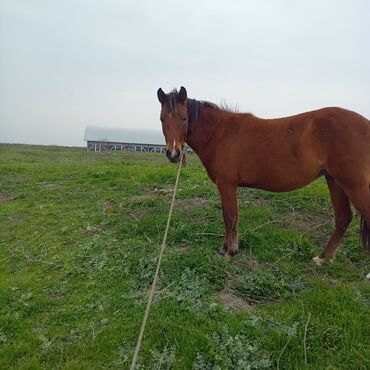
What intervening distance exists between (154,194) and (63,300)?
399 centimetres

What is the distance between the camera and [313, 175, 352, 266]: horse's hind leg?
455cm

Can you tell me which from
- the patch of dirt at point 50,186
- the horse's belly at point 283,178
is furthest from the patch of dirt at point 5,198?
the horse's belly at point 283,178

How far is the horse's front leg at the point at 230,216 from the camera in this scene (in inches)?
180

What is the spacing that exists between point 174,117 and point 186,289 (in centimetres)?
201

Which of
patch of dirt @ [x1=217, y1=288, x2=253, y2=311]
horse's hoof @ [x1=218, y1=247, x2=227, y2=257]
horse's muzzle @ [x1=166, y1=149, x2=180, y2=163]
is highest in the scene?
horse's muzzle @ [x1=166, y1=149, x2=180, y2=163]

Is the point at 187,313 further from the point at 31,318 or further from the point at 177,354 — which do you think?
the point at 31,318

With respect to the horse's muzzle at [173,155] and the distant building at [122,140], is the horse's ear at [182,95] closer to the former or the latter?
the horse's muzzle at [173,155]

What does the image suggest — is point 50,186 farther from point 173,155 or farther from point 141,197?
point 173,155

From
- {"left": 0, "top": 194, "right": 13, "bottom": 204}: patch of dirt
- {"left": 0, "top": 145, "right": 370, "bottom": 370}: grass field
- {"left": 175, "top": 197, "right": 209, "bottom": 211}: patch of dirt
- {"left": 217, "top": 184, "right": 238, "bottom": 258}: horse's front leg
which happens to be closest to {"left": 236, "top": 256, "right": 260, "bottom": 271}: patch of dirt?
{"left": 0, "top": 145, "right": 370, "bottom": 370}: grass field

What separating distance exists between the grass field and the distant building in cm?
3329

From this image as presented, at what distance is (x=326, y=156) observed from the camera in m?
4.14

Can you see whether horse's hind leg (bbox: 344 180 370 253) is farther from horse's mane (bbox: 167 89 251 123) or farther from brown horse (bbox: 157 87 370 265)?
horse's mane (bbox: 167 89 251 123)

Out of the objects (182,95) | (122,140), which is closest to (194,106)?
(182,95)

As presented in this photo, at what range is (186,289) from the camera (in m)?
3.76
